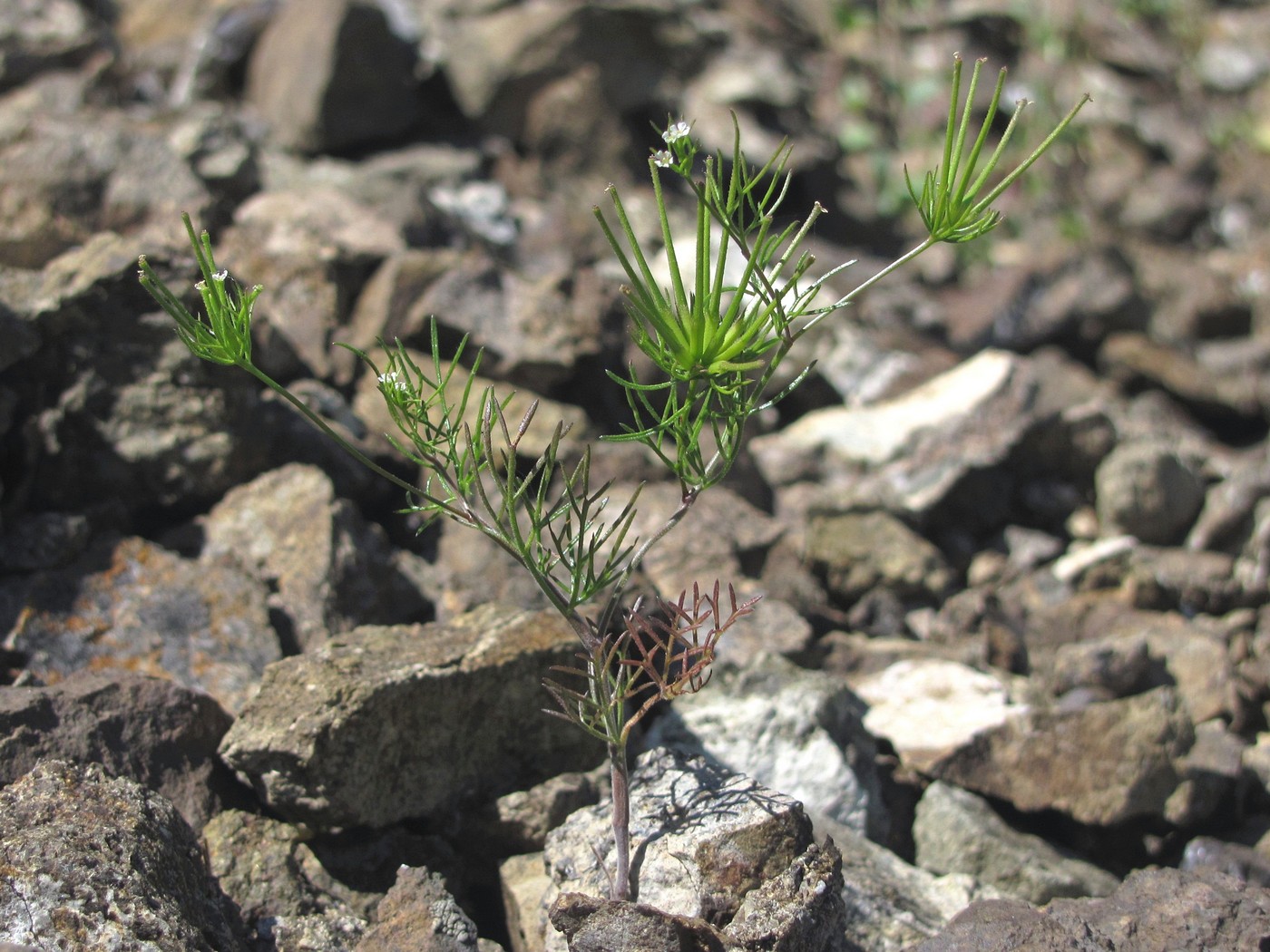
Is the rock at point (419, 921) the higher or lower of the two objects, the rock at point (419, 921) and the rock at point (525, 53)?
the lower

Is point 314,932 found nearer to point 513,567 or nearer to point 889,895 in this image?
point 889,895

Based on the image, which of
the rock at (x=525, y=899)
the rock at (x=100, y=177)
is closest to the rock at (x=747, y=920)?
the rock at (x=525, y=899)

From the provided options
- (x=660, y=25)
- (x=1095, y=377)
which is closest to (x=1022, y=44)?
(x=660, y=25)

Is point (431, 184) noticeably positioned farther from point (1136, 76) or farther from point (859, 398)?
point (1136, 76)

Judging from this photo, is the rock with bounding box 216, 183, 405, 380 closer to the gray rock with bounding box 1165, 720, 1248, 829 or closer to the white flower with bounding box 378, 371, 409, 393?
the white flower with bounding box 378, 371, 409, 393

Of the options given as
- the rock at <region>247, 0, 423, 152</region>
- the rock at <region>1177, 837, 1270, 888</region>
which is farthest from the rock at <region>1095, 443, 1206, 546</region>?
the rock at <region>247, 0, 423, 152</region>

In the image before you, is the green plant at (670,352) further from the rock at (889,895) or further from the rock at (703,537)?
the rock at (703,537)
